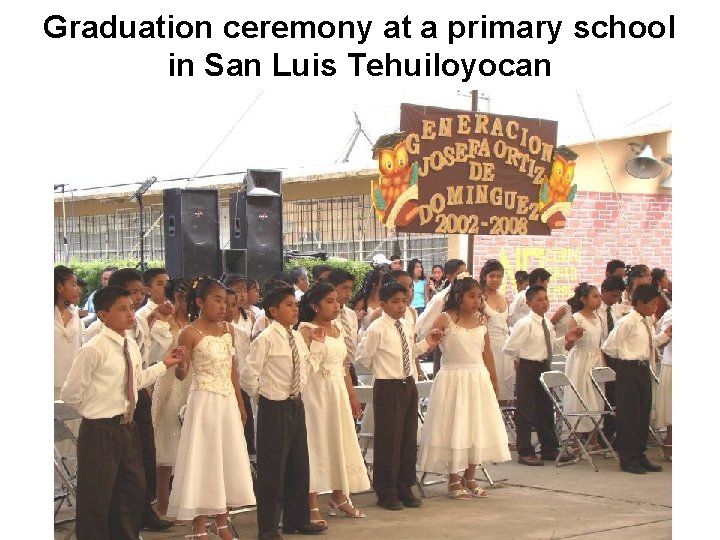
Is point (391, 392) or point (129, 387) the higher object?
point (129, 387)

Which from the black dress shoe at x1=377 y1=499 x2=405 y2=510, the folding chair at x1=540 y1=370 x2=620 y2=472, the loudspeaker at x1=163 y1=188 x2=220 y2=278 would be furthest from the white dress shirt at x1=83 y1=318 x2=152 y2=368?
the folding chair at x1=540 y1=370 x2=620 y2=472

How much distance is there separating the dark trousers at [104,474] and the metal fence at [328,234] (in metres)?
12.2

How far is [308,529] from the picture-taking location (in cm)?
698

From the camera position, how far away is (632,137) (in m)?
18.7

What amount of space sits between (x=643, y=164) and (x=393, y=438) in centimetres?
1181

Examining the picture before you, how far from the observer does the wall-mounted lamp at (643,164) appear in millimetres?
18156

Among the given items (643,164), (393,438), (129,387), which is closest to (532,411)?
(393,438)

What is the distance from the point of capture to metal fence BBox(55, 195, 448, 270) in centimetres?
1923

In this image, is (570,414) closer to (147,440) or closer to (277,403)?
(277,403)

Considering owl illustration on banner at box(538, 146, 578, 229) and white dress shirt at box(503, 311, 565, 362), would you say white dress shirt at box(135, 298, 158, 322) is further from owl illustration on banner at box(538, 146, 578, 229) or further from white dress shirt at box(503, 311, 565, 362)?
owl illustration on banner at box(538, 146, 578, 229)

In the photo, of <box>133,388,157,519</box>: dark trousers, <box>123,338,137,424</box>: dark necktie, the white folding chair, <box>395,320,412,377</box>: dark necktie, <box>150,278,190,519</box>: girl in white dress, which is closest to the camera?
<box>123,338,137,424</box>: dark necktie

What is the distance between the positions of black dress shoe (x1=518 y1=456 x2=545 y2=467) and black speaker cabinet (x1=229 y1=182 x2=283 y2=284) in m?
3.54
